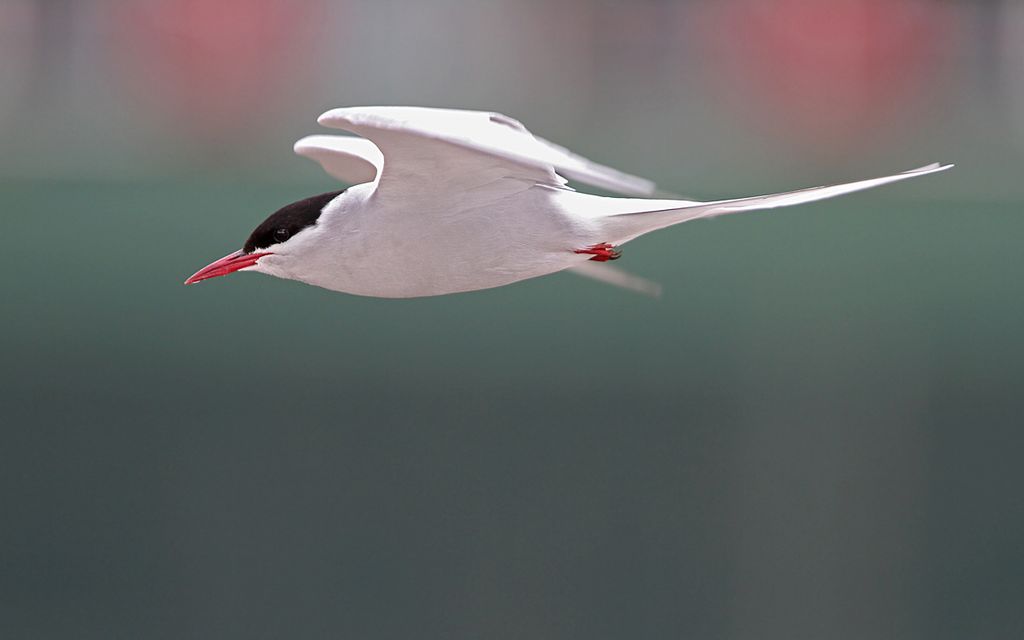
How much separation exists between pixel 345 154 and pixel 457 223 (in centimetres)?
30

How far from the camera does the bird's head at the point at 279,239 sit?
1040 millimetres

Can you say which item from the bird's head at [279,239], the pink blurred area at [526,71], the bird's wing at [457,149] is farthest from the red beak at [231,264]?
the pink blurred area at [526,71]

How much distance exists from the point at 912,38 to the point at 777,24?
1.22ft

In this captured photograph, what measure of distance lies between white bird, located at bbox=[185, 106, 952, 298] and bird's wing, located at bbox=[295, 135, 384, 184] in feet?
0.63

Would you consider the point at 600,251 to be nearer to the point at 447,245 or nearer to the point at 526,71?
the point at 447,245

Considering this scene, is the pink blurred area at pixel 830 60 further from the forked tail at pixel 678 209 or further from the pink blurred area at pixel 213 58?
the forked tail at pixel 678 209

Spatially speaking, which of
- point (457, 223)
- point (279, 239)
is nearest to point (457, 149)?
point (457, 223)

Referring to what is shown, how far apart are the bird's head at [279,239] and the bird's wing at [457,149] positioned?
94mm

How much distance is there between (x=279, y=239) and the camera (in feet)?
3.48

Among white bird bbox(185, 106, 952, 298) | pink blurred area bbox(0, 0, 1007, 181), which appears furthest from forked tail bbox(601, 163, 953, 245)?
pink blurred area bbox(0, 0, 1007, 181)

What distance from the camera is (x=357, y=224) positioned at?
1.01 m

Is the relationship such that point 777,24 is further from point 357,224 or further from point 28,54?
point 357,224

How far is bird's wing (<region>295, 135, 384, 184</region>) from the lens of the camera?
1247 millimetres

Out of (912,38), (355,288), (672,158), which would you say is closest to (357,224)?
(355,288)
